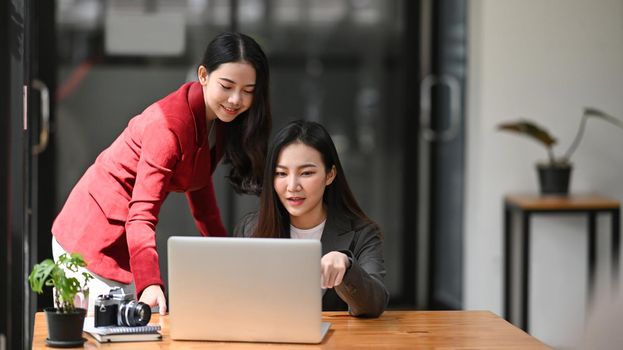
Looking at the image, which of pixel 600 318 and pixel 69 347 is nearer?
pixel 600 318

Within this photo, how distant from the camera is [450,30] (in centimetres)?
531

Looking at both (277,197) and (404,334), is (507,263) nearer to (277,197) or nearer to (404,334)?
(277,197)

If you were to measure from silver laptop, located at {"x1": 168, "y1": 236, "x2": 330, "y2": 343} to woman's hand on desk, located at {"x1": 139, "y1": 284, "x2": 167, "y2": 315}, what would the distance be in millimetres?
273

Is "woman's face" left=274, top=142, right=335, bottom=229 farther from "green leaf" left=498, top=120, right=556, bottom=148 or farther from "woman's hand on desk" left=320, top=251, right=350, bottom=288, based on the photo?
"green leaf" left=498, top=120, right=556, bottom=148

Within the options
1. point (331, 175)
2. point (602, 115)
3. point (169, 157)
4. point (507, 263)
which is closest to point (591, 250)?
point (507, 263)

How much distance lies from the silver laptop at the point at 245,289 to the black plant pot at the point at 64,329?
7.9 inches

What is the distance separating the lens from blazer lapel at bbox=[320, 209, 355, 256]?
8.47ft

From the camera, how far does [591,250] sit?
4.91m

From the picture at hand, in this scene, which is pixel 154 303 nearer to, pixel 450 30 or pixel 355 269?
pixel 355 269

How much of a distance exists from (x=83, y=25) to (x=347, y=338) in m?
3.43

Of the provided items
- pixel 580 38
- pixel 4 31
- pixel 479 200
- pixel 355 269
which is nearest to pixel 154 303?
pixel 355 269

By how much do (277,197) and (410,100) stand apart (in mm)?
2990

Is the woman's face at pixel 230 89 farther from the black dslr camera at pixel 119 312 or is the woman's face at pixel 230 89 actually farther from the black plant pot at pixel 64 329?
the black plant pot at pixel 64 329

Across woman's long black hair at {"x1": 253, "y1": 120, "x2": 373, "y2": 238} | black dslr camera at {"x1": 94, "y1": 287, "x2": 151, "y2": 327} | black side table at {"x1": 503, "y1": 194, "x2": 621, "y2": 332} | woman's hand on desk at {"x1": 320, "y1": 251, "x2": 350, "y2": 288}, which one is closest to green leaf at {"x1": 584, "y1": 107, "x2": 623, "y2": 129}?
black side table at {"x1": 503, "y1": 194, "x2": 621, "y2": 332}
